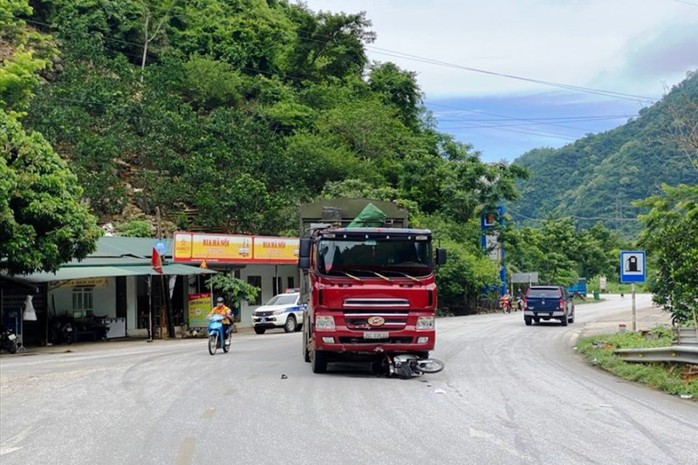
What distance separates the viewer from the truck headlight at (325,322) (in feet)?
49.1

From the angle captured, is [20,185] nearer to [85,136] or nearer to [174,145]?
[85,136]

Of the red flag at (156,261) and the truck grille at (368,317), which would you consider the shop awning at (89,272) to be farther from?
the truck grille at (368,317)

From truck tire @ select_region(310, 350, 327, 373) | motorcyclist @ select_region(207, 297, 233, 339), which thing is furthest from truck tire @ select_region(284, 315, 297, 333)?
truck tire @ select_region(310, 350, 327, 373)

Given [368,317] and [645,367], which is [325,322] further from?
[645,367]

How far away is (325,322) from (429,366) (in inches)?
99.8

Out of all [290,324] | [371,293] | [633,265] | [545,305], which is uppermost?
[633,265]

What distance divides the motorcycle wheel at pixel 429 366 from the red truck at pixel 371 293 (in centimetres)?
15

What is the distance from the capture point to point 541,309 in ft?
126

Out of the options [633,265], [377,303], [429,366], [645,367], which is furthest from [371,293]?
[633,265]

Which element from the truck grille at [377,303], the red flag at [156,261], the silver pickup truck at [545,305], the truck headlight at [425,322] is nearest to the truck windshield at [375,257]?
the truck grille at [377,303]

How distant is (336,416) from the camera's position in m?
10.7

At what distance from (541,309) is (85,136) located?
29.6 metres

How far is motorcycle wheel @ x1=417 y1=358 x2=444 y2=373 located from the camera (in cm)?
1561

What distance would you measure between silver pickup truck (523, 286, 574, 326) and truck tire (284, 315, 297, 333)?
1170 centimetres
